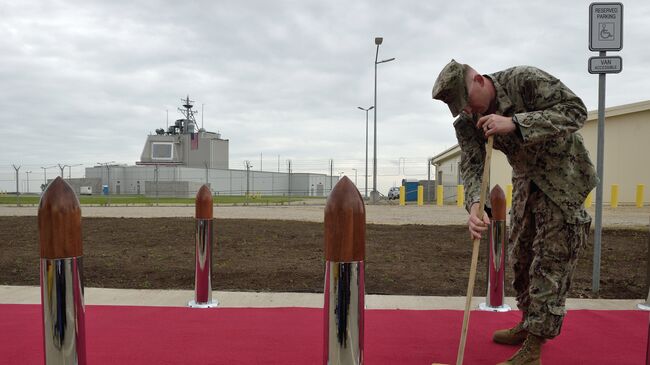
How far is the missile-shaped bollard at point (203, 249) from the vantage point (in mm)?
3814

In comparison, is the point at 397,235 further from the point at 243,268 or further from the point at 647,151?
the point at 647,151

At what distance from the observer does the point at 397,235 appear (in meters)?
9.32

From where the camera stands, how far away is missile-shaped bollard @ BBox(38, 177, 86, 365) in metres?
1.91

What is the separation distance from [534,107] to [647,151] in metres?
23.6

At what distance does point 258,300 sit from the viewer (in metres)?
3.97

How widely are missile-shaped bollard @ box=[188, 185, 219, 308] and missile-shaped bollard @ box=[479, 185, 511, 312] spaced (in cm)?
221

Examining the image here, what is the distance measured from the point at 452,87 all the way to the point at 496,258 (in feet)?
6.96

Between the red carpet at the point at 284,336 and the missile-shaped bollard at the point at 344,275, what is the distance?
35.7 inches

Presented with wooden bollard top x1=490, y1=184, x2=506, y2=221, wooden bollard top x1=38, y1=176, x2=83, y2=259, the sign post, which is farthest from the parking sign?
wooden bollard top x1=38, y1=176, x2=83, y2=259

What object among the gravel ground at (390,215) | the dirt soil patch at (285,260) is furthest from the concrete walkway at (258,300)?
the gravel ground at (390,215)

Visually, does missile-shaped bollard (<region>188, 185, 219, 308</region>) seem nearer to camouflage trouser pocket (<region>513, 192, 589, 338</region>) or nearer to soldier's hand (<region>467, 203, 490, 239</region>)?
soldier's hand (<region>467, 203, 490, 239</region>)

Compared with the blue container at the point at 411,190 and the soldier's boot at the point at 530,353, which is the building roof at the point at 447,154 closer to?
the blue container at the point at 411,190

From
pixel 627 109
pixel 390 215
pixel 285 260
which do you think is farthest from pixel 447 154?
pixel 285 260

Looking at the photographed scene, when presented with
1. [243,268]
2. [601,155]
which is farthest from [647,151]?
[243,268]
